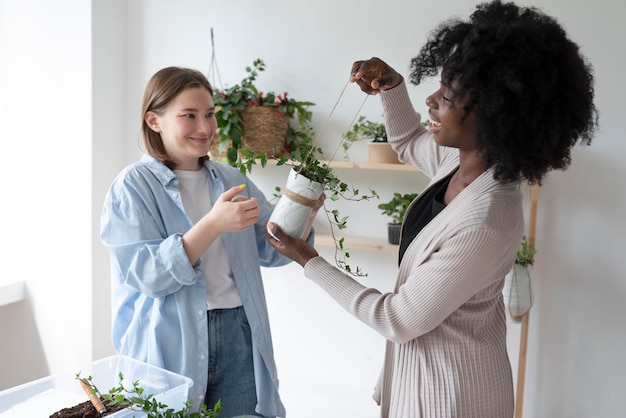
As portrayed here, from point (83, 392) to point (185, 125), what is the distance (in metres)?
0.72

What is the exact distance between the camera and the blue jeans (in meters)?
1.67

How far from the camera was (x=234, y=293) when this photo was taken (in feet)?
5.65

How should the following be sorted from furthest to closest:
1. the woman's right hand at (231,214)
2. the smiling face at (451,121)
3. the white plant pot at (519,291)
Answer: the white plant pot at (519,291) → the woman's right hand at (231,214) → the smiling face at (451,121)

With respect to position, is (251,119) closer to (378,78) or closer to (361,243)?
(361,243)

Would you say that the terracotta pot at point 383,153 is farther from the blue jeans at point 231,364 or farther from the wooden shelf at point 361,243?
the blue jeans at point 231,364

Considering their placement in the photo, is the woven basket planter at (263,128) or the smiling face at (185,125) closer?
the smiling face at (185,125)

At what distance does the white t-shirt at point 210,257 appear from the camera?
1.70 m

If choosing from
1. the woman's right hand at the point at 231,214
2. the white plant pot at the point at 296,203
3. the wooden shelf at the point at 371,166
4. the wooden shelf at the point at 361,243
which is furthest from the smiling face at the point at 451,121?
the wooden shelf at the point at 361,243

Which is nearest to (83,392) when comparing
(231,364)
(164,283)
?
(164,283)

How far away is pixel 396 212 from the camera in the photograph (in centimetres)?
284

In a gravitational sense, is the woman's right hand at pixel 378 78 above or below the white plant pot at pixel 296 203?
above

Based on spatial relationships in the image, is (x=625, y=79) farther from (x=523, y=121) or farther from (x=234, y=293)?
(x=234, y=293)

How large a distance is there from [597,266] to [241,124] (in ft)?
5.48

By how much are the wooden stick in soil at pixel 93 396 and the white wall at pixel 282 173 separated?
1773 mm
